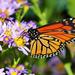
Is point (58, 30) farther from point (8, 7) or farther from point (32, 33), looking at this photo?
point (8, 7)

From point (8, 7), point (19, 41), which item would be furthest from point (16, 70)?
point (8, 7)

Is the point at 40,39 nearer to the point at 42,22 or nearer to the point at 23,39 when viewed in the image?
the point at 23,39

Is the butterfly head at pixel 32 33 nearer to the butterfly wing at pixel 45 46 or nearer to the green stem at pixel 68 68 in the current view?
the butterfly wing at pixel 45 46

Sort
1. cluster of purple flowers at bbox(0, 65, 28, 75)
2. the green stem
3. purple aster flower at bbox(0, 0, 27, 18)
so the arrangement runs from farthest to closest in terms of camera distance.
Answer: the green stem
purple aster flower at bbox(0, 0, 27, 18)
cluster of purple flowers at bbox(0, 65, 28, 75)

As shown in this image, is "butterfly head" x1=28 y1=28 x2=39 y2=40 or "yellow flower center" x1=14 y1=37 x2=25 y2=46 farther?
"butterfly head" x1=28 y1=28 x2=39 y2=40

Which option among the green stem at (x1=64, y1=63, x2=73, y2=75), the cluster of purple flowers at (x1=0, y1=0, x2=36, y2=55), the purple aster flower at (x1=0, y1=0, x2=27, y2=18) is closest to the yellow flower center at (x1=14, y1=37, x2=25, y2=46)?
the cluster of purple flowers at (x1=0, y1=0, x2=36, y2=55)

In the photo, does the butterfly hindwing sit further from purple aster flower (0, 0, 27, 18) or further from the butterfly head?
purple aster flower (0, 0, 27, 18)

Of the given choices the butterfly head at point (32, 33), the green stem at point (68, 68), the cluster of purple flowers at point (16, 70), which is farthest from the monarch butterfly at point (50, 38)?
the green stem at point (68, 68)
